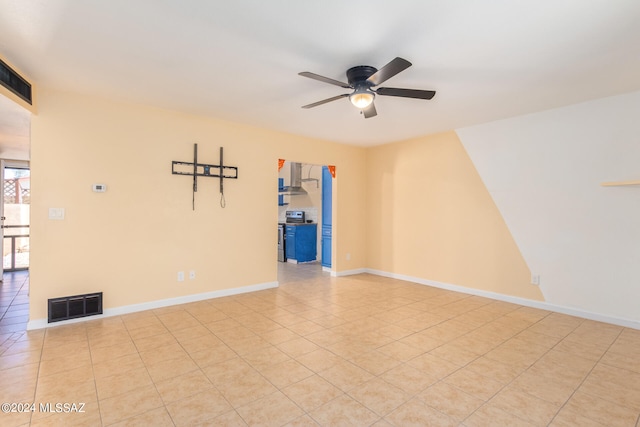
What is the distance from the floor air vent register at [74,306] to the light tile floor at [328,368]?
0.15 meters

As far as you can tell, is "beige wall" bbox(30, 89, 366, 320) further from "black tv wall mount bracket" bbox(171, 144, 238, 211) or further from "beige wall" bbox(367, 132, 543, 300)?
"beige wall" bbox(367, 132, 543, 300)

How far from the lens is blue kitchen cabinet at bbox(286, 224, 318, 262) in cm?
727

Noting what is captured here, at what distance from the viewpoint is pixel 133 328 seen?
332cm

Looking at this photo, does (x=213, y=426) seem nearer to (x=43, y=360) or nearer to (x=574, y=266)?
(x=43, y=360)

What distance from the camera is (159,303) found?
404 centimetres

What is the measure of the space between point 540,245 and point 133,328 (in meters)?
5.05

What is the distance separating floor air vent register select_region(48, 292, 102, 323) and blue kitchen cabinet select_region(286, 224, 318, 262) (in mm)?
4183

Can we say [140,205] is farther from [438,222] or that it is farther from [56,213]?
[438,222]

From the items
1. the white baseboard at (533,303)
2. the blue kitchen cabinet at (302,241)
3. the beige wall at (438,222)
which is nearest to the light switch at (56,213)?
the blue kitchen cabinet at (302,241)

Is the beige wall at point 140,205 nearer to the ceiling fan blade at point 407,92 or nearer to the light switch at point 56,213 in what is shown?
the light switch at point 56,213

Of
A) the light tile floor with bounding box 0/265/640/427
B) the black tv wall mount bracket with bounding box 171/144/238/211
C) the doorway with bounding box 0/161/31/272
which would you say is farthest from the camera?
the doorway with bounding box 0/161/31/272

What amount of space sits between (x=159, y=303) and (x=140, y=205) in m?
1.30

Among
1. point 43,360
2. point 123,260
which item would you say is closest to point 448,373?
point 43,360

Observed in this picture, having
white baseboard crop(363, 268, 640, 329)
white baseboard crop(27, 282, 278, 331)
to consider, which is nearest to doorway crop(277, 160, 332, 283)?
white baseboard crop(27, 282, 278, 331)
